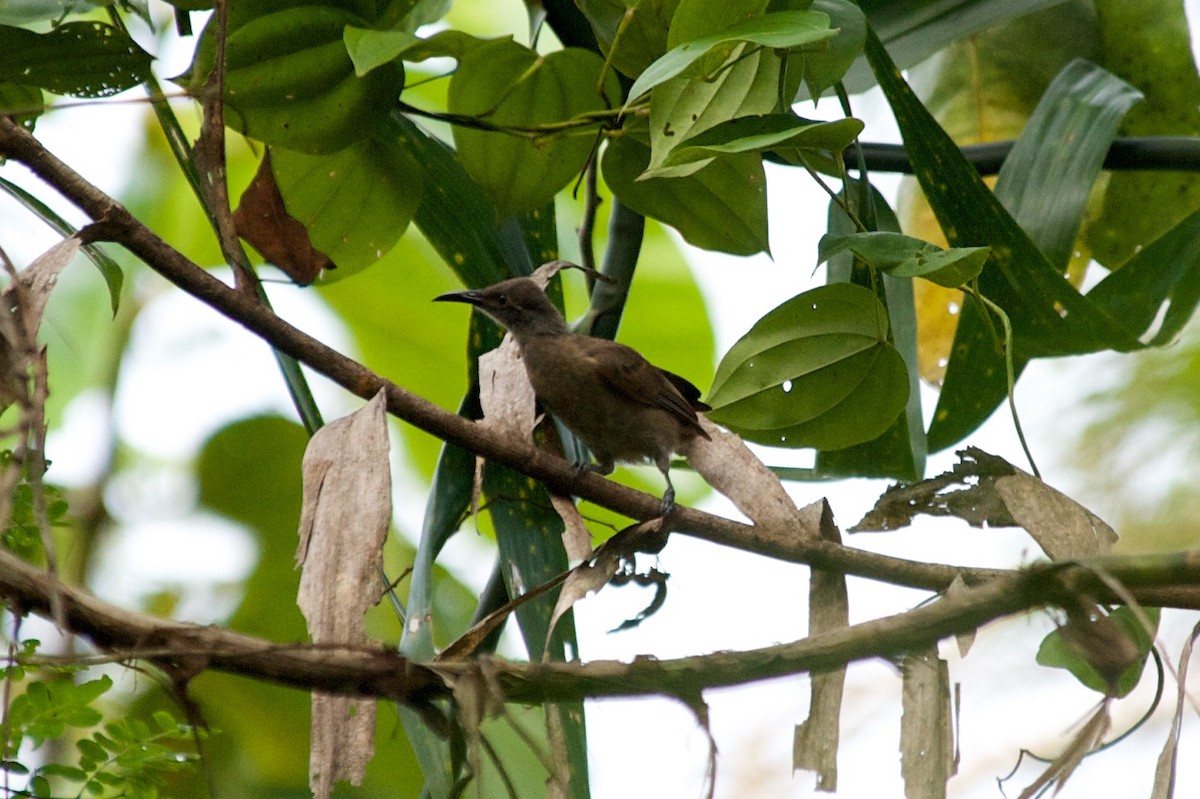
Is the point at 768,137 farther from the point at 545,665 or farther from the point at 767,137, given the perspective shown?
the point at 545,665

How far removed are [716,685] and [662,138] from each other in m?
0.83

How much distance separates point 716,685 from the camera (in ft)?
4.28

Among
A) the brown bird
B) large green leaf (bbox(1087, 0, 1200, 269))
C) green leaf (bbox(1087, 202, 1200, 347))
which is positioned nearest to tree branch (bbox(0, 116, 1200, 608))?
the brown bird

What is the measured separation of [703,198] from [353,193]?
0.66 metres

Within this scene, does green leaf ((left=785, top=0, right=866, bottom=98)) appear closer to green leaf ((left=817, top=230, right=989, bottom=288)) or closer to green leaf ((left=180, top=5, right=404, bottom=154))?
green leaf ((left=817, top=230, right=989, bottom=288))

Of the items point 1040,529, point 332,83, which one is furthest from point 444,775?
point 332,83

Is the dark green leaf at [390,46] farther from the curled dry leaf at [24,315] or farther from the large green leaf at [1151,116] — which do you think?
the large green leaf at [1151,116]

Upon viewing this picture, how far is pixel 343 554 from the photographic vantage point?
5.09ft

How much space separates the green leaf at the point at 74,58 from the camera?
1979 millimetres

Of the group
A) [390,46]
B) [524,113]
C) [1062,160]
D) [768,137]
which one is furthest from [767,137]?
[1062,160]

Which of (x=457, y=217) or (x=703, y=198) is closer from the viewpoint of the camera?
(x=703, y=198)

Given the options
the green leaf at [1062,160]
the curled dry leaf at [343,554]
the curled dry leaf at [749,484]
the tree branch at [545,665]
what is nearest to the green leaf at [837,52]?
the curled dry leaf at [749,484]

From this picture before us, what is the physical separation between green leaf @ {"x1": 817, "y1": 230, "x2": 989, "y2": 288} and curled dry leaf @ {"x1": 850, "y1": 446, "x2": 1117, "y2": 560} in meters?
0.28

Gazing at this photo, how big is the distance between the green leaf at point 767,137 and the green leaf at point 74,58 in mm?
976
